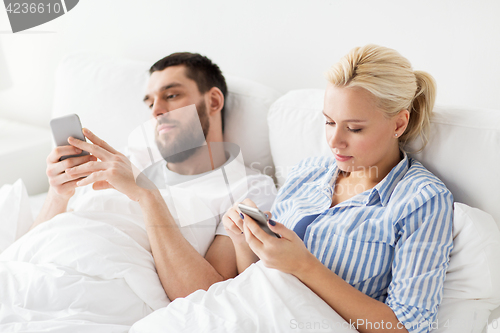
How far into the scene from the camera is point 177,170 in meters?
1.48

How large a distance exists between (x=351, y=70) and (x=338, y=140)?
6.8 inches

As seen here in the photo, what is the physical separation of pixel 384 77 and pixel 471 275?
495 millimetres

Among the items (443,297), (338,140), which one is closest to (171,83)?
(338,140)

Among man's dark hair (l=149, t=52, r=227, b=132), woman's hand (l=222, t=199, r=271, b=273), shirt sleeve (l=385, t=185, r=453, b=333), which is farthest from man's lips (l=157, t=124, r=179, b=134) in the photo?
shirt sleeve (l=385, t=185, r=453, b=333)

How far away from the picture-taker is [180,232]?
1213 mm

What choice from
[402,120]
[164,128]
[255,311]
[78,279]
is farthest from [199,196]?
[402,120]

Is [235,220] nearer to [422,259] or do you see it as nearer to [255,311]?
[255,311]

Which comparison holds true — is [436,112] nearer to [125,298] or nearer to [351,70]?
[351,70]

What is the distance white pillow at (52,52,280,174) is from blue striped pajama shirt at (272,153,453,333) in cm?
46

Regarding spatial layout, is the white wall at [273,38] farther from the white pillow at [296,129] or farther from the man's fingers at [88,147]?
the man's fingers at [88,147]

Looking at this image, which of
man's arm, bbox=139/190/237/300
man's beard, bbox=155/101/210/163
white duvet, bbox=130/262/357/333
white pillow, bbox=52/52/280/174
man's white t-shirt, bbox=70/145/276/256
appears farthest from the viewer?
white pillow, bbox=52/52/280/174

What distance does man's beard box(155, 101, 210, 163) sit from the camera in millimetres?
1399

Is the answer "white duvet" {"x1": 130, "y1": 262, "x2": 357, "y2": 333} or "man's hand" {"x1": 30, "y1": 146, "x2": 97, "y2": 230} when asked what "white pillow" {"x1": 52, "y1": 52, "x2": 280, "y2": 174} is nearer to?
"man's hand" {"x1": 30, "y1": 146, "x2": 97, "y2": 230}

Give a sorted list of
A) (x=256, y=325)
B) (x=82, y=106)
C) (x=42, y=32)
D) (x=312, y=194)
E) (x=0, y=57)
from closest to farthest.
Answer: (x=256, y=325), (x=312, y=194), (x=82, y=106), (x=42, y=32), (x=0, y=57)
